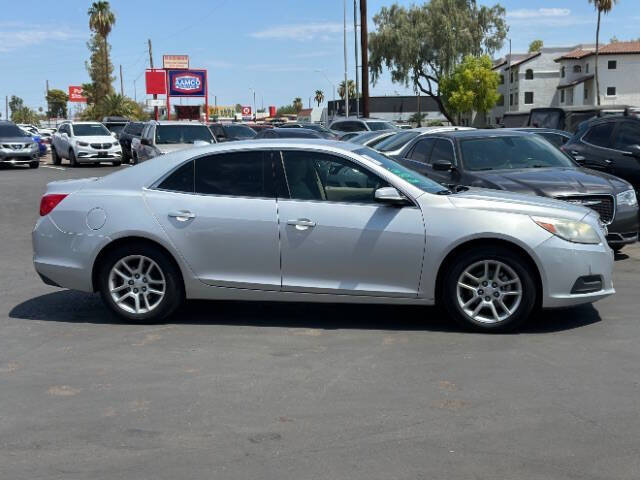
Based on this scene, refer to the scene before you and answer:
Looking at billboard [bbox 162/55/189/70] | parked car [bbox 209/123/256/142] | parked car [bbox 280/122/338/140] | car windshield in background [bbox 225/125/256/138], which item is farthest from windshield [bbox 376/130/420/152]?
billboard [bbox 162/55/189/70]

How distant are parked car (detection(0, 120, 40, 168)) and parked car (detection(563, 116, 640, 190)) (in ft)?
70.3

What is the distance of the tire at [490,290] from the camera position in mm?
6273

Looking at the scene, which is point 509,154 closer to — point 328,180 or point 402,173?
point 402,173

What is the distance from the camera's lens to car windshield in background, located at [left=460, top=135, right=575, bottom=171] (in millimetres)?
10070

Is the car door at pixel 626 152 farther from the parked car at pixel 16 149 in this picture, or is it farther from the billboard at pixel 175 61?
the billboard at pixel 175 61

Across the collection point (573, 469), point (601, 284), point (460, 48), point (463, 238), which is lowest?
point (573, 469)

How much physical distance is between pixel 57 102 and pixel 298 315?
154597 millimetres

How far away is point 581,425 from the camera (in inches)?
173

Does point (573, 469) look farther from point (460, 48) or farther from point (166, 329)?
point (460, 48)

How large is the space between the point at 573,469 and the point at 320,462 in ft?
4.07

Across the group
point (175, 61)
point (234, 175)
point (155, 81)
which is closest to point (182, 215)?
point (234, 175)

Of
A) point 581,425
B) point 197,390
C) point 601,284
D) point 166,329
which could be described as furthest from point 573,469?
point 166,329

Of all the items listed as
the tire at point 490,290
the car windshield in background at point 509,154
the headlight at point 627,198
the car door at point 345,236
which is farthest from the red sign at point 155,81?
the tire at point 490,290

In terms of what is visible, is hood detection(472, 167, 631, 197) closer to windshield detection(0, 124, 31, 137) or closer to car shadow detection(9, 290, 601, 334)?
car shadow detection(9, 290, 601, 334)
